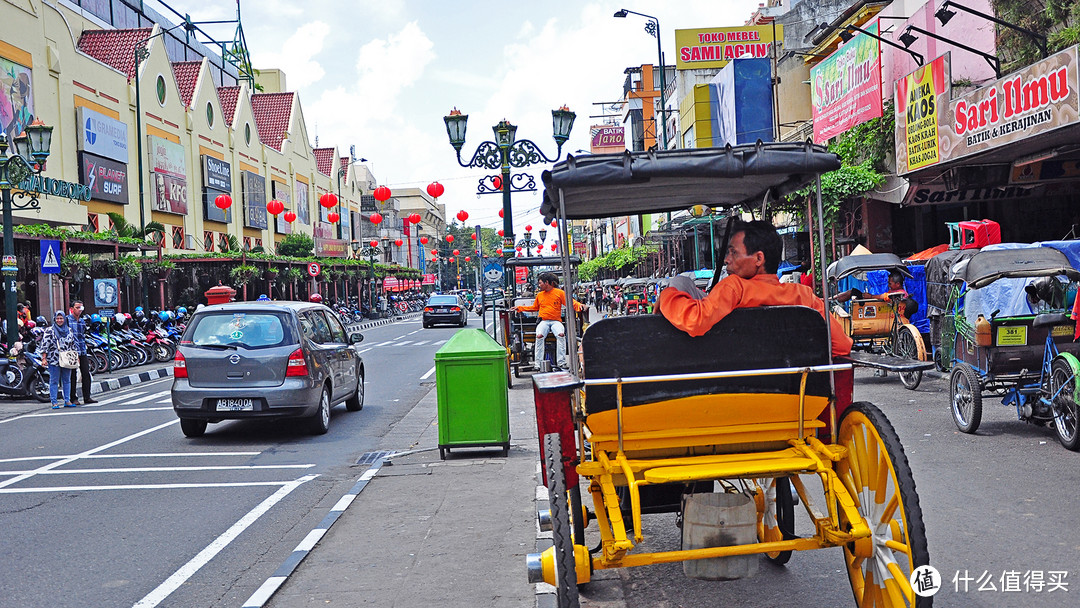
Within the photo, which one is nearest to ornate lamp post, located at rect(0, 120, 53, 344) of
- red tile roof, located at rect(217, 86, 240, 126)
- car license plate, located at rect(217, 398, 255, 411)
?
car license plate, located at rect(217, 398, 255, 411)

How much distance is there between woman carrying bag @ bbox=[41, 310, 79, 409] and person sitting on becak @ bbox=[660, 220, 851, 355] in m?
13.8

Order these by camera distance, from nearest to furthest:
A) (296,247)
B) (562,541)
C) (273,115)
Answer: (562,541) → (296,247) → (273,115)

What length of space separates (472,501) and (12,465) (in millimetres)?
5621

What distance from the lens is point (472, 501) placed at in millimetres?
7262

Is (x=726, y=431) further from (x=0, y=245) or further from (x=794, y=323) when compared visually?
(x=0, y=245)

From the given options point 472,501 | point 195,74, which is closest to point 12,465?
point 472,501

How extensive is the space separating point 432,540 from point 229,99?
178 ft

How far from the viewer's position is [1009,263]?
9.81 meters

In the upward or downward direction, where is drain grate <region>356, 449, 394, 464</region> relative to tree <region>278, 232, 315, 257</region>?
downward

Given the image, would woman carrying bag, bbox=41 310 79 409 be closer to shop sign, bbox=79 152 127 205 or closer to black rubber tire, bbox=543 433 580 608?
black rubber tire, bbox=543 433 580 608

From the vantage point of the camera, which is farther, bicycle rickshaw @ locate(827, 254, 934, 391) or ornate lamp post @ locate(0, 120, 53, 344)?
ornate lamp post @ locate(0, 120, 53, 344)

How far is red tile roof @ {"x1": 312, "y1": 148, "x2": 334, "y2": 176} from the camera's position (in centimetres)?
7931

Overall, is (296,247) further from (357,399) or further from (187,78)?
(357,399)

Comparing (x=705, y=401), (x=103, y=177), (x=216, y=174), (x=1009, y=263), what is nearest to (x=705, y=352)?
(x=705, y=401)
